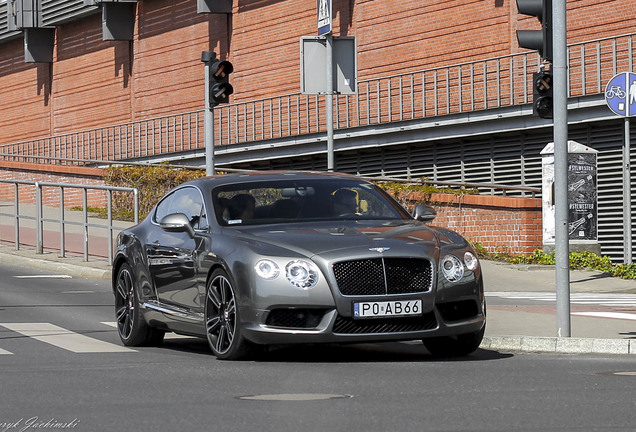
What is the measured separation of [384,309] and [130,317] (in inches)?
121

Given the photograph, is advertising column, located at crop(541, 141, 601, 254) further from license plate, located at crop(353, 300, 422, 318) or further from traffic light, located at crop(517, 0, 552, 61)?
license plate, located at crop(353, 300, 422, 318)

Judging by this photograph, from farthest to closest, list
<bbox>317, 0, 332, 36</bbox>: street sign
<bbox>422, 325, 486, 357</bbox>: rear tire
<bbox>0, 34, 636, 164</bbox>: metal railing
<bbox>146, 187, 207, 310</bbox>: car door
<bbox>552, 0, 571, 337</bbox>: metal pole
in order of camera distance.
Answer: <bbox>0, 34, 636, 164</bbox>: metal railing < <bbox>317, 0, 332, 36</bbox>: street sign < <bbox>552, 0, 571, 337</bbox>: metal pole < <bbox>146, 187, 207, 310</bbox>: car door < <bbox>422, 325, 486, 357</bbox>: rear tire

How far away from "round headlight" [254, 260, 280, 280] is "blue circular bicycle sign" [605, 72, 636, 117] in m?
10.5

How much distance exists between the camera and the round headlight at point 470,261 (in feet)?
34.2

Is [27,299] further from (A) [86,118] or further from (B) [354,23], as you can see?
(A) [86,118]

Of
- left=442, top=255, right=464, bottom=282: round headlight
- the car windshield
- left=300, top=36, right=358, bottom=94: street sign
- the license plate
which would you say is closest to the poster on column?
left=300, top=36, right=358, bottom=94: street sign

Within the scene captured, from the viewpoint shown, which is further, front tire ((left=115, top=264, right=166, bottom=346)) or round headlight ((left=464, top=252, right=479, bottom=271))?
front tire ((left=115, top=264, right=166, bottom=346))

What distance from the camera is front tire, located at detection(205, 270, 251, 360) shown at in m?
10.3

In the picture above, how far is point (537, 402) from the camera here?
773 centimetres

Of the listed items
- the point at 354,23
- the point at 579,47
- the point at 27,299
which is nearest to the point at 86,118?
the point at 354,23

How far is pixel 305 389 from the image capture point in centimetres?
851

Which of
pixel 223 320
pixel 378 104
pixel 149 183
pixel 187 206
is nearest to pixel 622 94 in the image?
pixel 187 206

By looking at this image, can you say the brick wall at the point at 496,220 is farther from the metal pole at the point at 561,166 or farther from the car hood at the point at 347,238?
the car hood at the point at 347,238

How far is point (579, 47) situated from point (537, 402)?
20.3m
